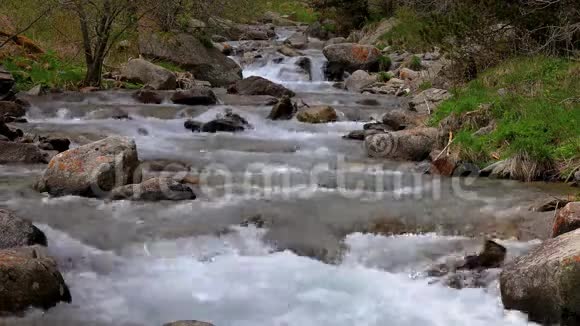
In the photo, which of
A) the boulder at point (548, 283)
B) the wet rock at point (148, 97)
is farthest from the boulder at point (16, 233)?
the wet rock at point (148, 97)

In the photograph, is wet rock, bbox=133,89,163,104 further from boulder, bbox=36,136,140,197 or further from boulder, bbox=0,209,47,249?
boulder, bbox=0,209,47,249

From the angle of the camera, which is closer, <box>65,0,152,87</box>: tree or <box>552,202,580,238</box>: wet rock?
<box>552,202,580,238</box>: wet rock

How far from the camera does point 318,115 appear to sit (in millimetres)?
13891

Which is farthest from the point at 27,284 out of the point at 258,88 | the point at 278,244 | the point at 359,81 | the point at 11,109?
the point at 359,81

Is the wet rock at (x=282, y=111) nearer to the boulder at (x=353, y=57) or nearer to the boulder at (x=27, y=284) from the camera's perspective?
the boulder at (x=353, y=57)

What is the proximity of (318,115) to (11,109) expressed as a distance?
6.27 m

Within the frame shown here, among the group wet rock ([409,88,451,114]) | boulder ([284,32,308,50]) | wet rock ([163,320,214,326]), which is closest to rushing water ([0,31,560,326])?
wet rock ([163,320,214,326])

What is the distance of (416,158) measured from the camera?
10.4 meters

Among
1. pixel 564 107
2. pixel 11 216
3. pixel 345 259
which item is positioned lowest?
pixel 345 259

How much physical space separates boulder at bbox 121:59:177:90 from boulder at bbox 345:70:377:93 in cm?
530

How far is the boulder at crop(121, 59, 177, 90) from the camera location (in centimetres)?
1745

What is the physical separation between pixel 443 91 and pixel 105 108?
7.28 meters

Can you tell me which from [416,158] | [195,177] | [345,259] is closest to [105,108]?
[195,177]

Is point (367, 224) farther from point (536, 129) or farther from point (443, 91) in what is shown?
point (443, 91)
